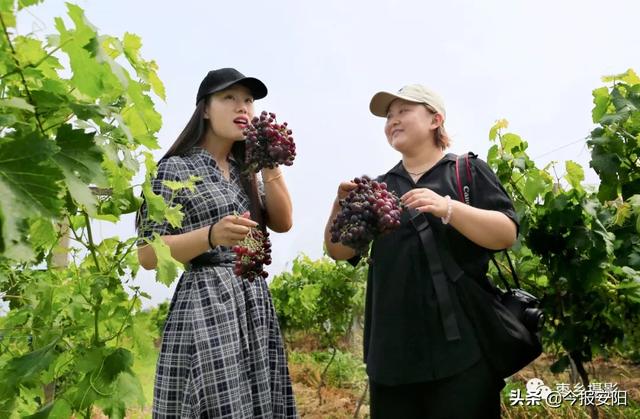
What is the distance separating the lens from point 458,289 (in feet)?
6.58

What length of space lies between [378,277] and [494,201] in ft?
1.59

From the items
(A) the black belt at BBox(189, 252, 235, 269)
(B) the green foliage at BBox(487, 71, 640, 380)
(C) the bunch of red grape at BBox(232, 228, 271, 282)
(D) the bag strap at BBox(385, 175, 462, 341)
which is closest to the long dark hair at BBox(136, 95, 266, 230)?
(A) the black belt at BBox(189, 252, 235, 269)

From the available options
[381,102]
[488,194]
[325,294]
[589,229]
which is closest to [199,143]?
[381,102]

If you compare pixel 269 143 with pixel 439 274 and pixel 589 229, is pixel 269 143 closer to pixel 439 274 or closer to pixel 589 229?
pixel 439 274

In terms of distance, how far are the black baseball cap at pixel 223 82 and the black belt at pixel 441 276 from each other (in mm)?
813

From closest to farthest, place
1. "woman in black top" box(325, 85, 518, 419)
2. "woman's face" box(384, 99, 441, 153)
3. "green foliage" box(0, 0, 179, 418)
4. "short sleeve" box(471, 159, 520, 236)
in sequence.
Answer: "green foliage" box(0, 0, 179, 418)
"woman in black top" box(325, 85, 518, 419)
"short sleeve" box(471, 159, 520, 236)
"woman's face" box(384, 99, 441, 153)

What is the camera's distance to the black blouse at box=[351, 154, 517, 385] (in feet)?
6.38

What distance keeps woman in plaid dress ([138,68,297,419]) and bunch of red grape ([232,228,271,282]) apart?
0.13 feet

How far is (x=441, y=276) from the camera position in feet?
6.44

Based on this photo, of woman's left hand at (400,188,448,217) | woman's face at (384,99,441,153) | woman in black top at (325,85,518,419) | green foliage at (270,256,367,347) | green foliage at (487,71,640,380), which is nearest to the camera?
woman's left hand at (400,188,448,217)

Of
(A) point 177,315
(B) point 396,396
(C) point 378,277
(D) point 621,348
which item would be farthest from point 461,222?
(D) point 621,348

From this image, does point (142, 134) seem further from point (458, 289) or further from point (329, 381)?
point (329, 381)

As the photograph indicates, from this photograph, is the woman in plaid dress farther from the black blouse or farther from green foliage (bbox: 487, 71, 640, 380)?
green foliage (bbox: 487, 71, 640, 380)

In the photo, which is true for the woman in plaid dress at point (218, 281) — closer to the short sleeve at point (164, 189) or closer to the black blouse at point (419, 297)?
the short sleeve at point (164, 189)
